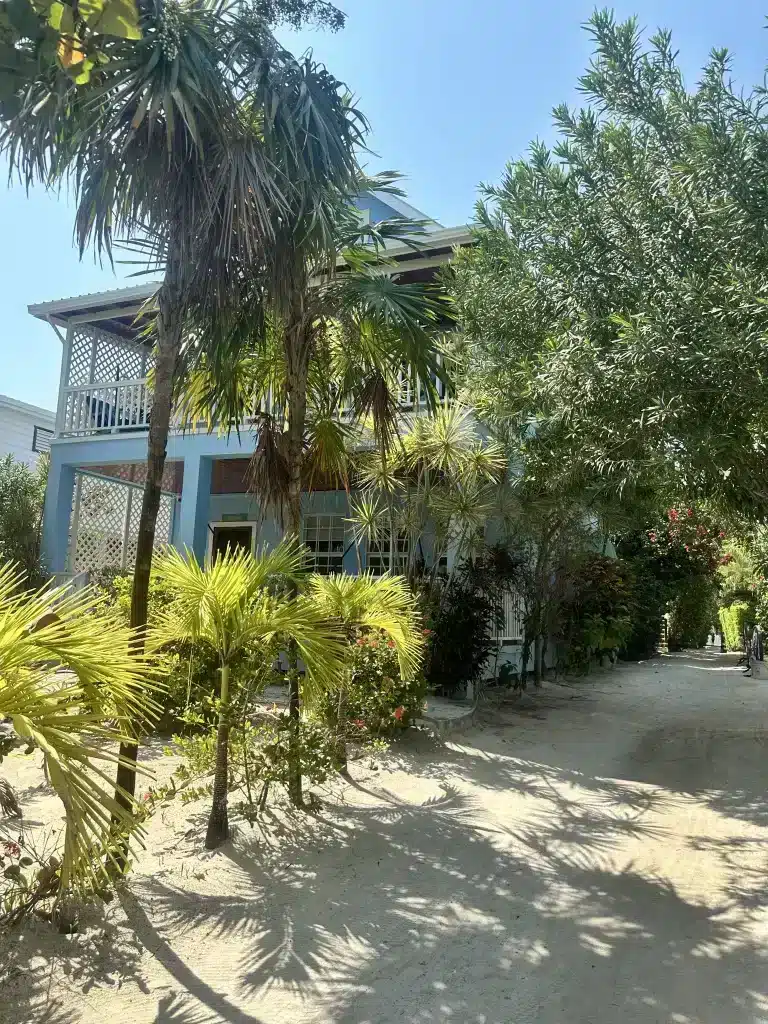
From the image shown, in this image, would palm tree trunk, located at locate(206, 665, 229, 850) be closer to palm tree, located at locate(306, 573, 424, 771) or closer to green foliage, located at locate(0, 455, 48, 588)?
palm tree, located at locate(306, 573, 424, 771)

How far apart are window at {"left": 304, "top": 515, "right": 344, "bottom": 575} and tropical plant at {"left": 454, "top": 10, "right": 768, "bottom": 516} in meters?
7.49

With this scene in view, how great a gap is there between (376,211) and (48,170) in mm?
11884

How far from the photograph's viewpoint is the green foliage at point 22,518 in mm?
12898

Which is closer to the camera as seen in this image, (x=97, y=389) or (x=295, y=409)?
(x=295, y=409)

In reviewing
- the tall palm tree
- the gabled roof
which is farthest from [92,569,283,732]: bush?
the gabled roof

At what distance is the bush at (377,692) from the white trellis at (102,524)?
7027 millimetres

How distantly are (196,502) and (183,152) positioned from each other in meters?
8.38

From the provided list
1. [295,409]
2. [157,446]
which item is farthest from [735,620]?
[157,446]

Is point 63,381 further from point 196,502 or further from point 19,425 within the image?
point 19,425

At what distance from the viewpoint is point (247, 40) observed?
492 centimetres

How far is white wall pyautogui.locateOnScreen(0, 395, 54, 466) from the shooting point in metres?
20.6

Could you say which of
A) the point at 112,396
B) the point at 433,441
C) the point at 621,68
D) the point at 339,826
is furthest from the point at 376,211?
the point at 339,826

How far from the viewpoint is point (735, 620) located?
23.2 meters

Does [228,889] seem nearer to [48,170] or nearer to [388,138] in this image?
[48,170]
